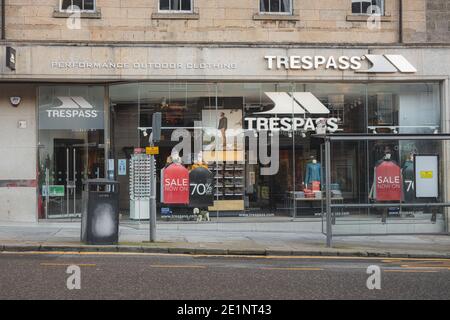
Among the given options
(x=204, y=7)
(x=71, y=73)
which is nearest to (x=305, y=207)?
(x=204, y=7)

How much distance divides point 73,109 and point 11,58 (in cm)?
224

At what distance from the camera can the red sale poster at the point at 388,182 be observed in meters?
14.5

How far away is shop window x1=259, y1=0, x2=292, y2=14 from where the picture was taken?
17.8 meters

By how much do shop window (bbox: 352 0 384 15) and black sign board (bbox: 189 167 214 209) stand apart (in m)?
6.41

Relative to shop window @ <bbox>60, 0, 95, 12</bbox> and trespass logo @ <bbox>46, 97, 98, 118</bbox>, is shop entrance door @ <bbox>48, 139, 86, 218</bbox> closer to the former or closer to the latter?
trespass logo @ <bbox>46, 97, 98, 118</bbox>

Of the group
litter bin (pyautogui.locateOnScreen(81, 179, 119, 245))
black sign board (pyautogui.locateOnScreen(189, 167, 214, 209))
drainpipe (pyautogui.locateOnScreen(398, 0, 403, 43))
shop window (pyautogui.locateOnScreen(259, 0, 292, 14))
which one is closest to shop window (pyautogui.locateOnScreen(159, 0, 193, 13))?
shop window (pyautogui.locateOnScreen(259, 0, 292, 14))

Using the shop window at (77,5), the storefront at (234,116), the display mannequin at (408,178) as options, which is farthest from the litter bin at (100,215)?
the display mannequin at (408,178)

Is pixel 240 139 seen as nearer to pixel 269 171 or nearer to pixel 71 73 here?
pixel 269 171

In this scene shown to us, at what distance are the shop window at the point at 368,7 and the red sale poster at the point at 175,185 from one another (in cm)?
683

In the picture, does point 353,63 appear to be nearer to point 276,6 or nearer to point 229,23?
point 276,6

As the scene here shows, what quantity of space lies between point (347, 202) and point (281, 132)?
13.7ft
